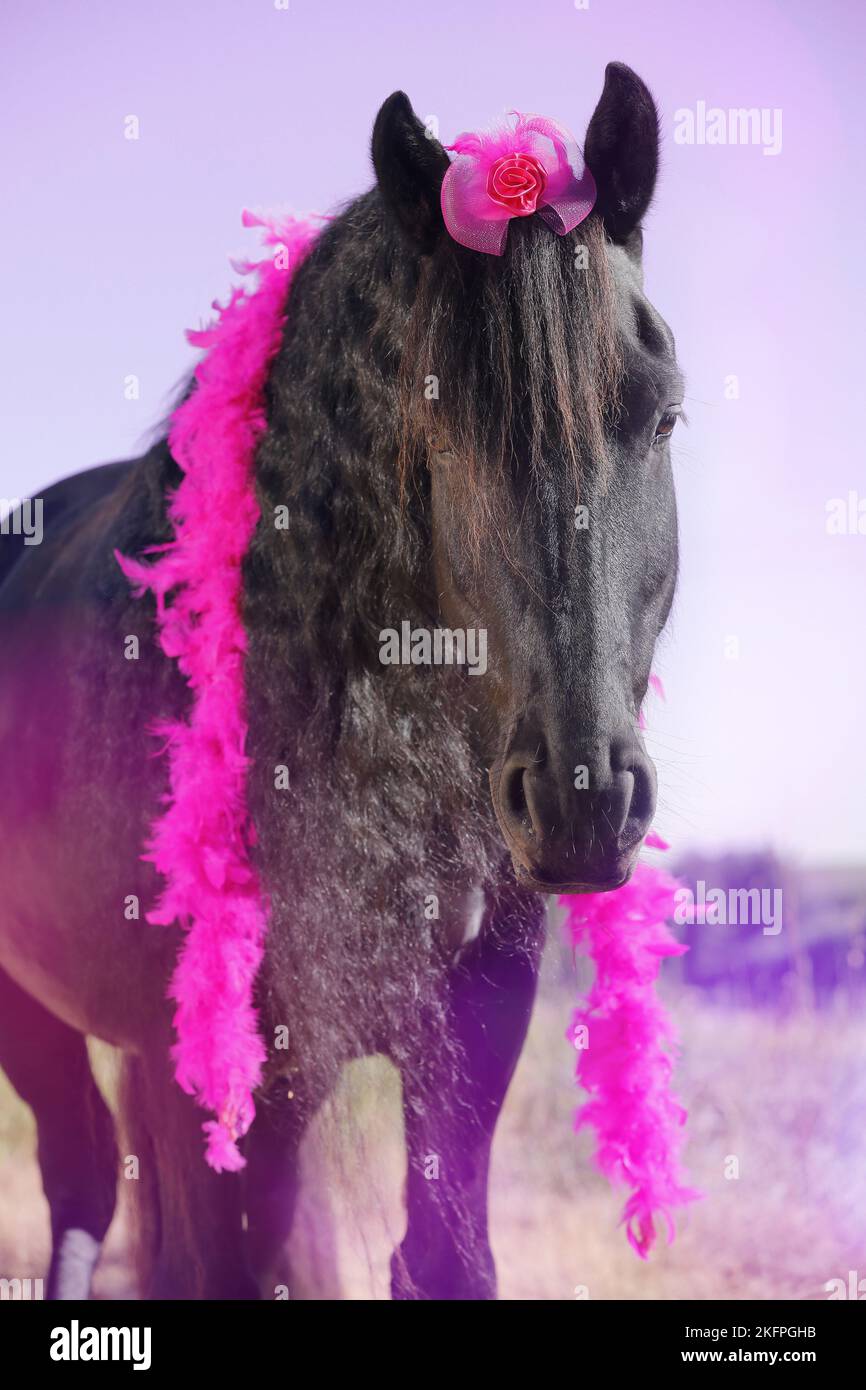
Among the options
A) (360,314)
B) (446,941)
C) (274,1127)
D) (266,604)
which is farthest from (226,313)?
(274,1127)

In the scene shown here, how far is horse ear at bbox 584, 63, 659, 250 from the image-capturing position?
4.02 ft

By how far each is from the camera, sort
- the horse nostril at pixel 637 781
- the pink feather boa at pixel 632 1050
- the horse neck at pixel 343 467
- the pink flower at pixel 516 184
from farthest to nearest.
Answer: the pink feather boa at pixel 632 1050
the horse neck at pixel 343 467
the pink flower at pixel 516 184
the horse nostril at pixel 637 781

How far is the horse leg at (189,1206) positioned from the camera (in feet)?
4.78

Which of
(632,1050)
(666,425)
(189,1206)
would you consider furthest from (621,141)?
(189,1206)

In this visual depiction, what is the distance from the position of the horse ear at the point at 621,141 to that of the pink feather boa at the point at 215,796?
0.50m

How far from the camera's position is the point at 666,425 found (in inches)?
50.1

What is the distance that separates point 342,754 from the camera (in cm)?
135

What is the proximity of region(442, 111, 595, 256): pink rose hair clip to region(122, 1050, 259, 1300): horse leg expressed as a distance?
1.10m

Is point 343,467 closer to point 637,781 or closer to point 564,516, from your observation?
point 564,516

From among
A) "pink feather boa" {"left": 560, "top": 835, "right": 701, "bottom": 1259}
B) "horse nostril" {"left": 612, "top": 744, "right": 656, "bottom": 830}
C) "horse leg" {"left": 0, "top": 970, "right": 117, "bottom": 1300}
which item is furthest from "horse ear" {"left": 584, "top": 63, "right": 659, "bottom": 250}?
"horse leg" {"left": 0, "top": 970, "right": 117, "bottom": 1300}

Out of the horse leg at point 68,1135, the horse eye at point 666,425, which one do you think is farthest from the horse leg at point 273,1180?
the horse eye at point 666,425

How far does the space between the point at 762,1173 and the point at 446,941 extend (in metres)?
1.52

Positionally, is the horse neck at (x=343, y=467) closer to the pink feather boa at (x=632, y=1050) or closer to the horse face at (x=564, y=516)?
the horse face at (x=564, y=516)

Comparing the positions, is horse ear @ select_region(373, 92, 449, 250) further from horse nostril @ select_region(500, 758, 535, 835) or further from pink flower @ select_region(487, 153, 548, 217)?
horse nostril @ select_region(500, 758, 535, 835)
